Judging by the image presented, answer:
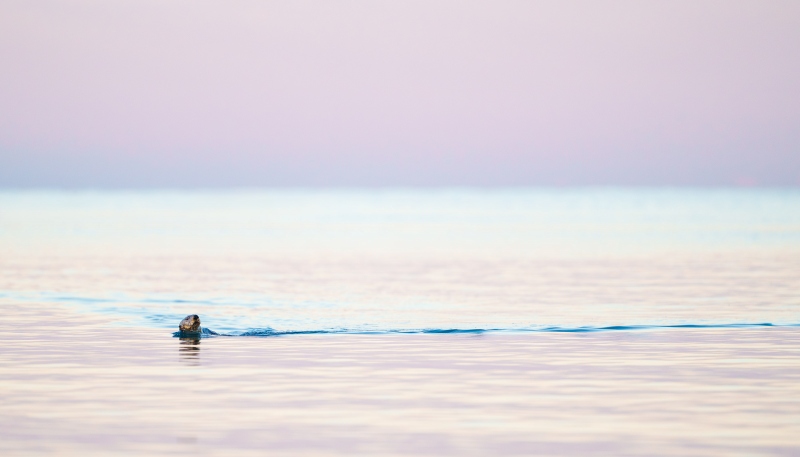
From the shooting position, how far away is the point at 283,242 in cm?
7144

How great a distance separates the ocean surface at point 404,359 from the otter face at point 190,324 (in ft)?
1.35

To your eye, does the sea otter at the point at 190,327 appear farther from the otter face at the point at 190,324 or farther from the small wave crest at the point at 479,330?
the small wave crest at the point at 479,330

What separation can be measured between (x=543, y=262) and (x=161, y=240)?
2972 centimetres

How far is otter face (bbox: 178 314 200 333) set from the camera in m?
25.4

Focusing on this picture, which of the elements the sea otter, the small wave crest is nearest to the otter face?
the sea otter

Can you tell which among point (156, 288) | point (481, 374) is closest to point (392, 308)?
point (156, 288)

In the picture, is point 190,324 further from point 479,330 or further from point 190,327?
point 479,330

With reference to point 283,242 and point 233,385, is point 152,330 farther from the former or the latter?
point 283,242

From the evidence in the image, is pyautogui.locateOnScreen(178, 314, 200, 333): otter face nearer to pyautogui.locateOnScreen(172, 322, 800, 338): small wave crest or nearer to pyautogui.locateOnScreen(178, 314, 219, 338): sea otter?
pyautogui.locateOnScreen(178, 314, 219, 338): sea otter

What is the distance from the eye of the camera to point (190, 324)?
25422mm

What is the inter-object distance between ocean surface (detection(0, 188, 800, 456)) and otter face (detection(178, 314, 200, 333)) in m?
0.41

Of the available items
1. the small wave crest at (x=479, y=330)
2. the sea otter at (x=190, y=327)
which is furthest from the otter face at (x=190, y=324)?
the small wave crest at (x=479, y=330)

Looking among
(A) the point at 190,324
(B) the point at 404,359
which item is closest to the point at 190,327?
(A) the point at 190,324

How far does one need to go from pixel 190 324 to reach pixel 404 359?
236 inches
